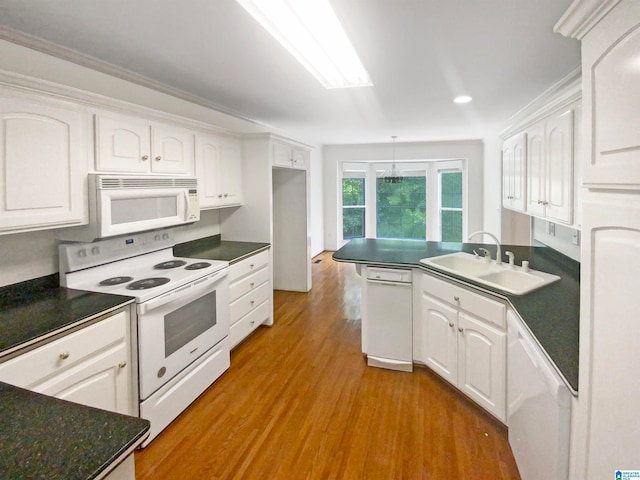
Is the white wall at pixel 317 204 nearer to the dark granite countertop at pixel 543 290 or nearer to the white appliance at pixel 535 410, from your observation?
the dark granite countertop at pixel 543 290

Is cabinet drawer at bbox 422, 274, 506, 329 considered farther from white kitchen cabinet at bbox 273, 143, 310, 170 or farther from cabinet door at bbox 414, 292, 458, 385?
white kitchen cabinet at bbox 273, 143, 310, 170

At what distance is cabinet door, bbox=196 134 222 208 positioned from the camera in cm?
315

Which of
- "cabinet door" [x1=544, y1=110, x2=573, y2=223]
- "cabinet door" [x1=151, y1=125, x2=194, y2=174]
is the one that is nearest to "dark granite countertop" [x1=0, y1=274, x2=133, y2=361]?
"cabinet door" [x1=151, y1=125, x2=194, y2=174]

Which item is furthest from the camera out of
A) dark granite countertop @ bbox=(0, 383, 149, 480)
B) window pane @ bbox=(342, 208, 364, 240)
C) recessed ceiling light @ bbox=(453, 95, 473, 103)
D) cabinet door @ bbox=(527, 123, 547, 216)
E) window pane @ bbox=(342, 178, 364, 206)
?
window pane @ bbox=(342, 208, 364, 240)

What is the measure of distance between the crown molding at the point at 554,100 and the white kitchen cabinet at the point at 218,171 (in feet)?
8.93

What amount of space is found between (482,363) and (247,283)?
210cm

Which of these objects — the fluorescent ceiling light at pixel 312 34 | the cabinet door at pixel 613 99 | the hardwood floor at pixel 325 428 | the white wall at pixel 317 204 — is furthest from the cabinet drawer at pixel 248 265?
the white wall at pixel 317 204

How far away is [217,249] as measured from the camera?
3531 millimetres

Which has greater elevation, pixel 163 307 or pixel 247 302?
pixel 163 307

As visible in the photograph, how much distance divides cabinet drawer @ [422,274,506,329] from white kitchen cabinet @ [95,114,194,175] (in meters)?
2.16

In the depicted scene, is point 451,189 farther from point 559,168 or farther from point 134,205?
point 134,205

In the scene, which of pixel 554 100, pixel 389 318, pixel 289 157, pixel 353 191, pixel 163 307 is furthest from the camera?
pixel 353 191

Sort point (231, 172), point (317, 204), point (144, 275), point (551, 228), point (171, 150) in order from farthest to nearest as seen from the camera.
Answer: point (317, 204)
point (231, 172)
point (551, 228)
point (171, 150)
point (144, 275)

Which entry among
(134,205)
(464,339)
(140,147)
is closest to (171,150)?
(140,147)
